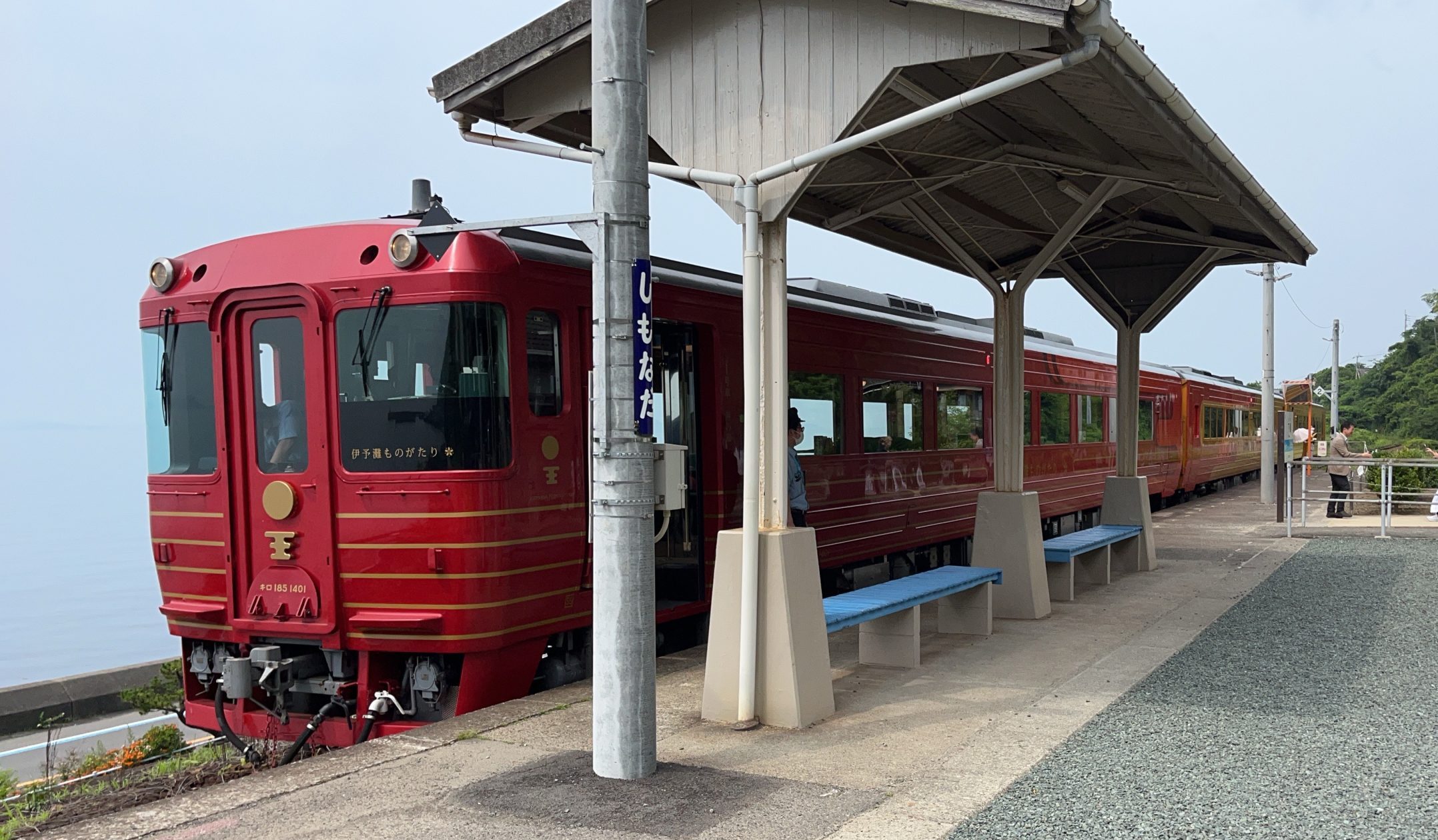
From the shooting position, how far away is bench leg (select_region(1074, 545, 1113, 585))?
1177cm

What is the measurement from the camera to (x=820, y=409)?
10.4 meters

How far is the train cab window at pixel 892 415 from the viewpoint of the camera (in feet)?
36.9

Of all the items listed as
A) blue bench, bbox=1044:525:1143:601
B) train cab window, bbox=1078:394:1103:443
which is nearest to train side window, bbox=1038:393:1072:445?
train cab window, bbox=1078:394:1103:443

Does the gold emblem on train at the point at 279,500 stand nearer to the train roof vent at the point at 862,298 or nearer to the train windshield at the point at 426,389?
the train windshield at the point at 426,389

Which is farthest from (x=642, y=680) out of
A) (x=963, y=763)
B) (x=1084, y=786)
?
(x=1084, y=786)

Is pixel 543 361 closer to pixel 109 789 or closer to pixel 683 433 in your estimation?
pixel 683 433

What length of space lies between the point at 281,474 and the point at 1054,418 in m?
11.3

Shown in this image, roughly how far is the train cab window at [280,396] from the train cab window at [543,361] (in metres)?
1.31

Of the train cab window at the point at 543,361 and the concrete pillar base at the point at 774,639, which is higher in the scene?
the train cab window at the point at 543,361

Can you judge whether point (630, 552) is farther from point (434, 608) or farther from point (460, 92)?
point (460, 92)

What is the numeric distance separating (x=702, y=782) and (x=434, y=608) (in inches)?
81.5

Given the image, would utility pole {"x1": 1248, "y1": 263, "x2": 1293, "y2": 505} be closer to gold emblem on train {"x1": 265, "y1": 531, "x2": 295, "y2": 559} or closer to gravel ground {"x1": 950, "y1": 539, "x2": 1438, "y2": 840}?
gravel ground {"x1": 950, "y1": 539, "x2": 1438, "y2": 840}

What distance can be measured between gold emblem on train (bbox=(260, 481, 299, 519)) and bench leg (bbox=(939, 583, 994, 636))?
15.6ft

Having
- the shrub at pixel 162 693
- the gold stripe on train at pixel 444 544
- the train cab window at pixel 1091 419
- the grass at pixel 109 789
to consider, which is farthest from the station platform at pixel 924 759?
the train cab window at pixel 1091 419
